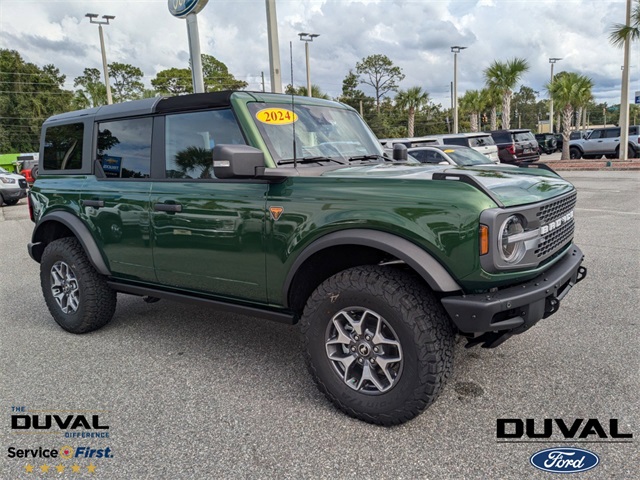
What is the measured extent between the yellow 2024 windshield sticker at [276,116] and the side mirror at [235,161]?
1.52 ft

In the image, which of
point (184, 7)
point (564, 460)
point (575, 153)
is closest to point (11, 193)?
point (184, 7)

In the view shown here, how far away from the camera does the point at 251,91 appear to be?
3602mm

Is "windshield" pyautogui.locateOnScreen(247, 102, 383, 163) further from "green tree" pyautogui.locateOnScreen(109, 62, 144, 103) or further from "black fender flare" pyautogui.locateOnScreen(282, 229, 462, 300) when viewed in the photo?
"green tree" pyautogui.locateOnScreen(109, 62, 144, 103)

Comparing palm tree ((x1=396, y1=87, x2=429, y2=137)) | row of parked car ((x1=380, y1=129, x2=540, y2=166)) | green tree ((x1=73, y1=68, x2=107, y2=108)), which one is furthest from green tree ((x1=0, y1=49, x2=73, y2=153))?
row of parked car ((x1=380, y1=129, x2=540, y2=166))

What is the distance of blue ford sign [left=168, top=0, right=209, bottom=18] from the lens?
10336 mm

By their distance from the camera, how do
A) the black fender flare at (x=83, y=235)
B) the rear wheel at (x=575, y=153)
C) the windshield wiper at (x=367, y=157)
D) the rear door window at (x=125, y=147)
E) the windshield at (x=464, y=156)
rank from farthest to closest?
the rear wheel at (x=575, y=153), the windshield at (x=464, y=156), the black fender flare at (x=83, y=235), the rear door window at (x=125, y=147), the windshield wiper at (x=367, y=157)

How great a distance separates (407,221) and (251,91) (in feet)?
5.35

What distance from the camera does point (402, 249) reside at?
2652mm

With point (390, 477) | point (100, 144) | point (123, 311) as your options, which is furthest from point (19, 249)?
point (390, 477)

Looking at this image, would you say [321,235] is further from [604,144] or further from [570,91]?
[570,91]

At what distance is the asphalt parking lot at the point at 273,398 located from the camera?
256cm

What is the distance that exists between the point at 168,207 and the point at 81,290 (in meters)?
1.39

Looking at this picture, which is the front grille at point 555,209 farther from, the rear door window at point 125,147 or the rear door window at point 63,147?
the rear door window at point 63,147

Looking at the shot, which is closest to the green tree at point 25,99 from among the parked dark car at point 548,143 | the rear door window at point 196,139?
the parked dark car at point 548,143
